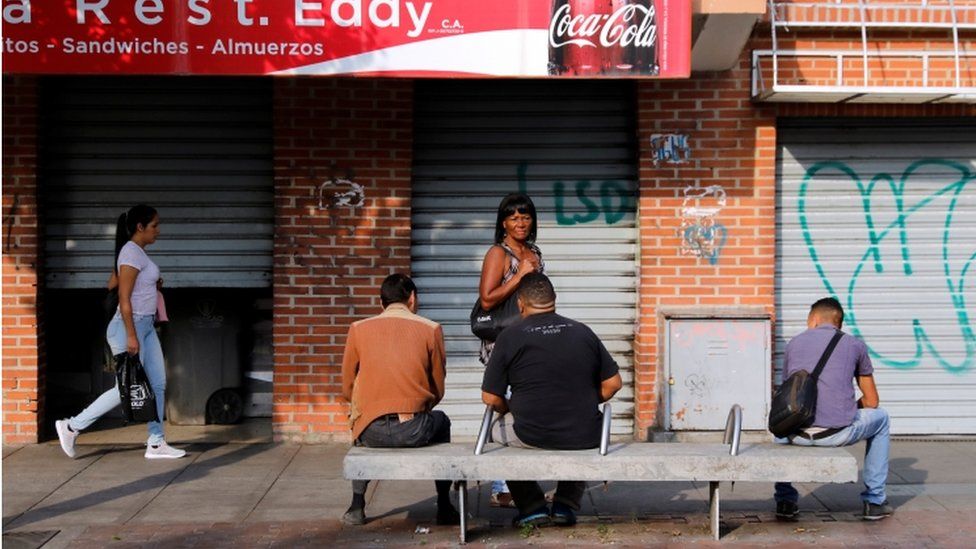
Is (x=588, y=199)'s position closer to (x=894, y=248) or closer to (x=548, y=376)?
(x=894, y=248)

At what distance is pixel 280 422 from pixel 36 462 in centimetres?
177

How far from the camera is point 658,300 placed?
9516 mm

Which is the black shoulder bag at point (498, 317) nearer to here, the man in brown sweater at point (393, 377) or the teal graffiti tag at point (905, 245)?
the man in brown sweater at point (393, 377)

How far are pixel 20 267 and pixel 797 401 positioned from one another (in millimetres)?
5955

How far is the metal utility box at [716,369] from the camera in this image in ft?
30.2

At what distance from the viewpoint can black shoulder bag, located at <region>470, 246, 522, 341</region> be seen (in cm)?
738

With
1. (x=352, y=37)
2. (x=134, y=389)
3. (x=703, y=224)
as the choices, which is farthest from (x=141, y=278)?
(x=703, y=224)

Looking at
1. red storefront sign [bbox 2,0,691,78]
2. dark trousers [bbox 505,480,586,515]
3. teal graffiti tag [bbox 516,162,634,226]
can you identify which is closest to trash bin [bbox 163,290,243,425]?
red storefront sign [bbox 2,0,691,78]

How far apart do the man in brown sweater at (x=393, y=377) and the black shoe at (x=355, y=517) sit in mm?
286

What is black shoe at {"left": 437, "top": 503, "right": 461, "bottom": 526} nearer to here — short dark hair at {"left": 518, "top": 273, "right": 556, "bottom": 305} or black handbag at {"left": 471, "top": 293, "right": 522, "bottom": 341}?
black handbag at {"left": 471, "top": 293, "right": 522, "bottom": 341}

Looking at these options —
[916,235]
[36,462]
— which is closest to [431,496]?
[36,462]

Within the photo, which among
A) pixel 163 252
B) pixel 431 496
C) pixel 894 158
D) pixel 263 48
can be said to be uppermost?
pixel 263 48

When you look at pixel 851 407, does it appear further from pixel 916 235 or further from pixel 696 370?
pixel 916 235

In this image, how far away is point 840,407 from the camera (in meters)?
6.99
